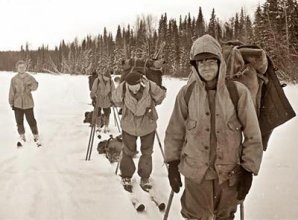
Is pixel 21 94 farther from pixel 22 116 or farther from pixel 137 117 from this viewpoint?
pixel 137 117

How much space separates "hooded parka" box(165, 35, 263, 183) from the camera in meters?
3.17

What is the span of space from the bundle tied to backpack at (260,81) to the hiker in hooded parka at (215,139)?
570mm

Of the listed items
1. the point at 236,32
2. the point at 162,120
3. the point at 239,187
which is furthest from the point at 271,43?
the point at 236,32

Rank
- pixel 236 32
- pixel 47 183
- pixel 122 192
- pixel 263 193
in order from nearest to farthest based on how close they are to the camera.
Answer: pixel 263 193 < pixel 122 192 < pixel 47 183 < pixel 236 32

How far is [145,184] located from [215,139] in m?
3.00

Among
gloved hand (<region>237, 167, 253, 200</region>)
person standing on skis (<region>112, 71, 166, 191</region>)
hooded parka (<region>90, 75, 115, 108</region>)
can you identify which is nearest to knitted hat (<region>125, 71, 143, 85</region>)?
person standing on skis (<region>112, 71, 166, 191</region>)

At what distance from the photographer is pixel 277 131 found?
784 centimetres

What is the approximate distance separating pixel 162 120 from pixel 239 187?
10.3 m

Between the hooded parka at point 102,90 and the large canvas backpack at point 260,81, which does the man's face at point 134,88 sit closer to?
the large canvas backpack at point 260,81

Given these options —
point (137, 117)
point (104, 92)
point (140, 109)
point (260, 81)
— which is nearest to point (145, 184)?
point (137, 117)

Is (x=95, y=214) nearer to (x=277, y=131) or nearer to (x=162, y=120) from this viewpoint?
(x=277, y=131)

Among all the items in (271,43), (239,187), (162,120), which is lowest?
(162,120)

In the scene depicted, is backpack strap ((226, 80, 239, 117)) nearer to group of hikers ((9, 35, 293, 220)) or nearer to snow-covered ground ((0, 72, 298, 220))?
group of hikers ((9, 35, 293, 220))

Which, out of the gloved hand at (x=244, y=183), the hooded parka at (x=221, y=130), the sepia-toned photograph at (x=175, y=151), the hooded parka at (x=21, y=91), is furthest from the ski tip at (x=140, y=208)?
the hooded parka at (x=21, y=91)
